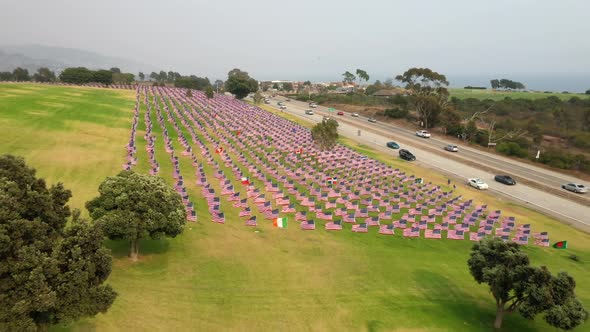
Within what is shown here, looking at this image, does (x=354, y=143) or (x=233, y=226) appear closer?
(x=233, y=226)

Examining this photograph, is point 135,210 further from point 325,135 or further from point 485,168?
point 485,168

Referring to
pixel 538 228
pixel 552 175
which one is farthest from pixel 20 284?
pixel 552 175

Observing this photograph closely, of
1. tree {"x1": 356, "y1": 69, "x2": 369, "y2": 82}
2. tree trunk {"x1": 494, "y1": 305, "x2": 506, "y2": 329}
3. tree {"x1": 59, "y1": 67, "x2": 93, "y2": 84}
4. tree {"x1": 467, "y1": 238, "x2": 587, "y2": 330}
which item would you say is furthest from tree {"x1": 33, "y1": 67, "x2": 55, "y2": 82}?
tree trunk {"x1": 494, "y1": 305, "x2": 506, "y2": 329}

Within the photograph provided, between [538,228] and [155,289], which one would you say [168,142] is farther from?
[538,228]

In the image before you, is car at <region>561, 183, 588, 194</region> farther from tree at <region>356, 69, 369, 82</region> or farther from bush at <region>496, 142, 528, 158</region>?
tree at <region>356, 69, 369, 82</region>

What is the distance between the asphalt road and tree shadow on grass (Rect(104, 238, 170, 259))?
113 ft

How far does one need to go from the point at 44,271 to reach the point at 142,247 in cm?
933

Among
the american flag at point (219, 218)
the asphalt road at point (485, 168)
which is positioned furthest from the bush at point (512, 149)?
the american flag at point (219, 218)

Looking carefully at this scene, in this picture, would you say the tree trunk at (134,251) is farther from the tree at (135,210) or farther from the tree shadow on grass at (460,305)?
the tree shadow on grass at (460,305)

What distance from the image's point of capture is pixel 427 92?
85.7 meters

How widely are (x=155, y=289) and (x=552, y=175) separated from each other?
170 ft

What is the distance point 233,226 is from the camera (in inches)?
944

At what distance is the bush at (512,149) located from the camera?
56.7 meters

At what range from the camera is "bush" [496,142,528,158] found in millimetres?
56656
